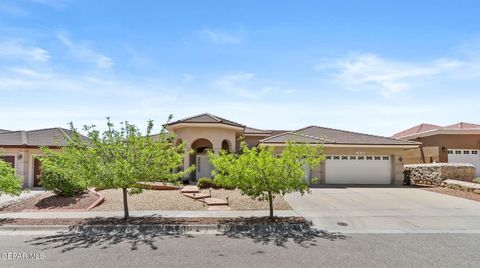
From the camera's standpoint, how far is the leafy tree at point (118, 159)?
10781 mm

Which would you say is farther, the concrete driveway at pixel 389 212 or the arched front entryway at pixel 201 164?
the arched front entryway at pixel 201 164

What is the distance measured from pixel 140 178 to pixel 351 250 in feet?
21.7

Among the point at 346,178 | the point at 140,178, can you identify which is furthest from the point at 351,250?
the point at 346,178

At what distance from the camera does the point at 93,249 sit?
8.44 metres

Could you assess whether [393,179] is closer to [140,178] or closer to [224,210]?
[224,210]

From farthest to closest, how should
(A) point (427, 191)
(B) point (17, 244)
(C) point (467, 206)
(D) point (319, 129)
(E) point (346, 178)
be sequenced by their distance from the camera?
(D) point (319, 129) < (E) point (346, 178) < (A) point (427, 191) < (C) point (467, 206) < (B) point (17, 244)

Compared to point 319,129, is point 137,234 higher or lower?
lower

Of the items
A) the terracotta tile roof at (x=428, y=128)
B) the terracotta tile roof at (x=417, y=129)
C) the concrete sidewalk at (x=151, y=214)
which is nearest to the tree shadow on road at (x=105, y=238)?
the concrete sidewalk at (x=151, y=214)

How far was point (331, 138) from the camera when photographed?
84.9 feet

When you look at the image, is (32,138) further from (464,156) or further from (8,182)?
(464,156)

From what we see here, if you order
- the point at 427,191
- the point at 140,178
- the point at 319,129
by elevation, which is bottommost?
the point at 427,191

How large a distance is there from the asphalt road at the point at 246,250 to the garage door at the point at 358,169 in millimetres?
14833

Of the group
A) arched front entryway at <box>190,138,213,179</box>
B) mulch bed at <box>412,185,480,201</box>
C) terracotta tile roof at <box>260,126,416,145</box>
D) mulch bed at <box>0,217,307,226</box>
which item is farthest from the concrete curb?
arched front entryway at <box>190,138,213,179</box>

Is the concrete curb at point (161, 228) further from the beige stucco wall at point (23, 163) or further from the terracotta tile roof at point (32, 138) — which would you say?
the beige stucco wall at point (23, 163)
